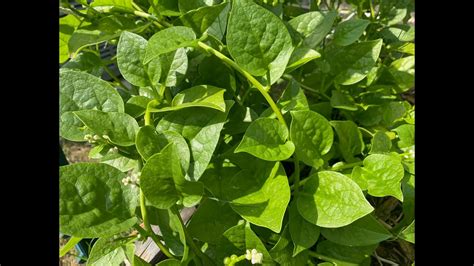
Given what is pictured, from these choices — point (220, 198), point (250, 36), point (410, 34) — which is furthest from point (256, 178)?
point (410, 34)

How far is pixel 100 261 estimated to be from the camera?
1.57ft

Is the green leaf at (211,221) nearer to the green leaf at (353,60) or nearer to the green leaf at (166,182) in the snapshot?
the green leaf at (166,182)

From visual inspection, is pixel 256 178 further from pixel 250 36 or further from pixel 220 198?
pixel 250 36

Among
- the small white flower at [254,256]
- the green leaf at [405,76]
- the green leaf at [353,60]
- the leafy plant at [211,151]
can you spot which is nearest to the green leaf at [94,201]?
the leafy plant at [211,151]

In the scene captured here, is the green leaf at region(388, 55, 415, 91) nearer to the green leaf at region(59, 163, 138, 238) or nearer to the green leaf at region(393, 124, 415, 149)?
the green leaf at region(393, 124, 415, 149)

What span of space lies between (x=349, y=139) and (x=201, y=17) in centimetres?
22

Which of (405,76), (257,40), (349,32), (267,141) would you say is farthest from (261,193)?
(405,76)

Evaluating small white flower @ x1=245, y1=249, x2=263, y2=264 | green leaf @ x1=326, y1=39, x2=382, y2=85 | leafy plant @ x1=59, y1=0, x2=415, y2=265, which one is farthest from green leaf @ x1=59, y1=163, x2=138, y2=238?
green leaf @ x1=326, y1=39, x2=382, y2=85

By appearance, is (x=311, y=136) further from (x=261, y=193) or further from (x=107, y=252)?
(x=107, y=252)

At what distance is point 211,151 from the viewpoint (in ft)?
1.53

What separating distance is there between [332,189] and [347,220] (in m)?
0.04

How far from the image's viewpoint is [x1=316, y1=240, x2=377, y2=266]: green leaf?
52cm

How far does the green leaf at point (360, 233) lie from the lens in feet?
1.60
